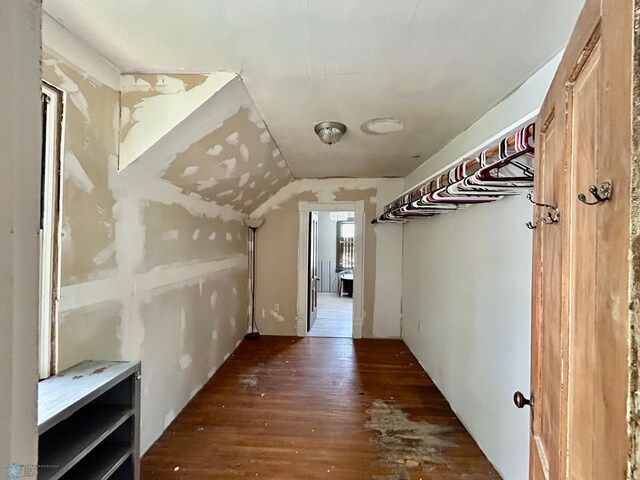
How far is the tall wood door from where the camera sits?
46 cm

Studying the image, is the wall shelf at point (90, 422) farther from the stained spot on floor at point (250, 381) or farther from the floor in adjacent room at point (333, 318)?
the floor in adjacent room at point (333, 318)

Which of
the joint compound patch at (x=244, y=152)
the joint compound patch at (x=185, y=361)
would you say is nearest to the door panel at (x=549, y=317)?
the joint compound patch at (x=244, y=152)

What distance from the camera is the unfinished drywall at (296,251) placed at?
14.9 ft

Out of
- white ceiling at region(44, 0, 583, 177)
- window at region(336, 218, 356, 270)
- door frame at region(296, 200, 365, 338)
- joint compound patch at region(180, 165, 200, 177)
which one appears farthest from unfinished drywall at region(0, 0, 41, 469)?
window at region(336, 218, 356, 270)

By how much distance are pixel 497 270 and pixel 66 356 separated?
2388mm

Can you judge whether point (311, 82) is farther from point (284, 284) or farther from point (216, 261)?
point (284, 284)

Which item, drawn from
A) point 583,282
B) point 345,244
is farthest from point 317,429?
point 345,244

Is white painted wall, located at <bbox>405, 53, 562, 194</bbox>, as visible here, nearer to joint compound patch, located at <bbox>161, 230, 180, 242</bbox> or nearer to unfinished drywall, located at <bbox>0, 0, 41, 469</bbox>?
unfinished drywall, located at <bbox>0, 0, 41, 469</bbox>

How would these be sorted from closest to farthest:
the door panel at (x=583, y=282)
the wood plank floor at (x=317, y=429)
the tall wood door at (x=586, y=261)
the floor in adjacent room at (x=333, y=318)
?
the tall wood door at (x=586, y=261)
the door panel at (x=583, y=282)
the wood plank floor at (x=317, y=429)
the floor in adjacent room at (x=333, y=318)

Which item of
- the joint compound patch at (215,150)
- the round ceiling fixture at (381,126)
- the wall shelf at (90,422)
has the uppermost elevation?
the round ceiling fixture at (381,126)

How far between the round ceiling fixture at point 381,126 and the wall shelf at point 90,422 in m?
2.16

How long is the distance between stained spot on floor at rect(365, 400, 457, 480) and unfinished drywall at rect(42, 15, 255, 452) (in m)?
1.60

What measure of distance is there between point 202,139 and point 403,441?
2.54m

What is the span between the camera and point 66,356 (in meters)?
1.50
